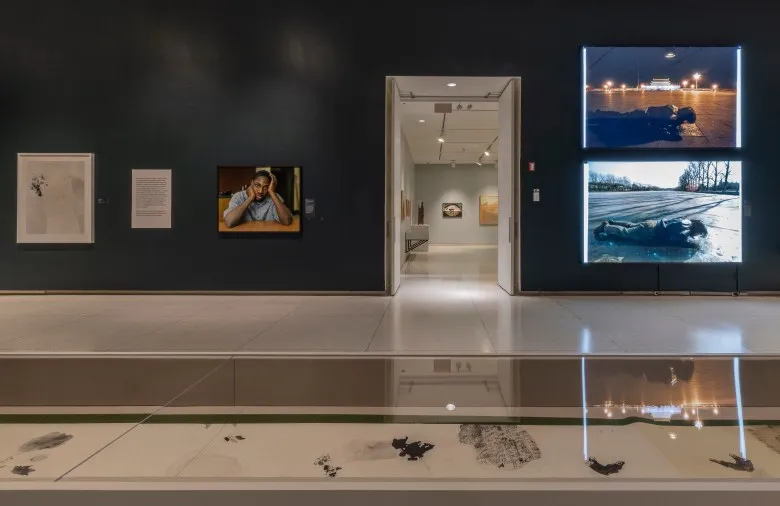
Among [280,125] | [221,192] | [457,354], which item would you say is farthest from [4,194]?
[457,354]

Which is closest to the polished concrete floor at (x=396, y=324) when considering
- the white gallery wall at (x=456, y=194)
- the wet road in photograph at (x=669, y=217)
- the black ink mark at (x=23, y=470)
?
the wet road in photograph at (x=669, y=217)

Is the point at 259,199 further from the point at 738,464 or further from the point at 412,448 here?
the point at 738,464

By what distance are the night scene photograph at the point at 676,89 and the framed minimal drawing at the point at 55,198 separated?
769 cm

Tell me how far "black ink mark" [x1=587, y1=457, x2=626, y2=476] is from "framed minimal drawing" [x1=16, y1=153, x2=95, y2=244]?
747cm

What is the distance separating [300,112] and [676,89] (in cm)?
547

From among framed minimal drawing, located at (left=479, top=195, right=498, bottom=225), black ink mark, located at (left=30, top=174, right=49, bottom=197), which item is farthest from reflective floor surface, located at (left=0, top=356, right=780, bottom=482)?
framed minimal drawing, located at (left=479, top=195, right=498, bottom=225)

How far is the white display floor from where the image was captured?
208 cm

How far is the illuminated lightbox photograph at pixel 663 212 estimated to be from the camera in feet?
22.8

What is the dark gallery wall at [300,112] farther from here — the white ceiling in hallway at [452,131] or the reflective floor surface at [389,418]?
the reflective floor surface at [389,418]

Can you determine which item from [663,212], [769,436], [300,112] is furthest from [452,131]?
[769,436]

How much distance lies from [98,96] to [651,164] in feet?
27.0

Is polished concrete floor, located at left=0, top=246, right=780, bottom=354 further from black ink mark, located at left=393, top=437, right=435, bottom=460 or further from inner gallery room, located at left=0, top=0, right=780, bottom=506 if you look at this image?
black ink mark, located at left=393, top=437, right=435, bottom=460

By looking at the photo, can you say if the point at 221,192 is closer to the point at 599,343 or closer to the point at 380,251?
the point at 380,251

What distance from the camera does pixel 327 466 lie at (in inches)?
85.8
